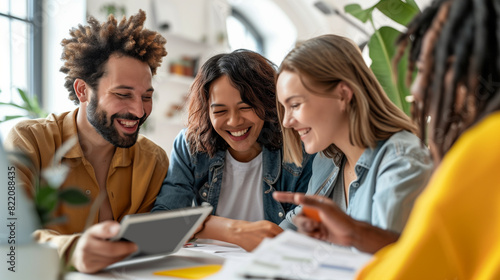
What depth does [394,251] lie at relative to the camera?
701 mm

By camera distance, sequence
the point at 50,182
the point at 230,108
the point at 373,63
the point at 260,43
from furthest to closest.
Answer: the point at 260,43
the point at 373,63
the point at 230,108
the point at 50,182

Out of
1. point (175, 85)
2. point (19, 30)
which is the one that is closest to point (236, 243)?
point (19, 30)

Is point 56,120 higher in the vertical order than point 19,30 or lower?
lower

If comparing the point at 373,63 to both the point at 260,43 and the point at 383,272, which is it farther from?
the point at 260,43

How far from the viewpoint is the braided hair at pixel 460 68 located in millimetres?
695

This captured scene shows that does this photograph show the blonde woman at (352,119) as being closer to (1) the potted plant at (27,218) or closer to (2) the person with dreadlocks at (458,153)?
(2) the person with dreadlocks at (458,153)

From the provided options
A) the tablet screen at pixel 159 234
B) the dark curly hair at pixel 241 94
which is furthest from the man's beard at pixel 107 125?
the tablet screen at pixel 159 234

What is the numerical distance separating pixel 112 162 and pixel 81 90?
0.28m

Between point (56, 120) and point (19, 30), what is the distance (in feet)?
2.21

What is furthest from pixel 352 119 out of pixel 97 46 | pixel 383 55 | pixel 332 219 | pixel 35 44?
pixel 35 44

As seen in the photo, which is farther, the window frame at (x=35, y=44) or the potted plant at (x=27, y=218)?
the window frame at (x=35, y=44)

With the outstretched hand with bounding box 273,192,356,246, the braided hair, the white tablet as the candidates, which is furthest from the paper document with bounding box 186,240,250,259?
the braided hair

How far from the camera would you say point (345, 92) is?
1.23 metres

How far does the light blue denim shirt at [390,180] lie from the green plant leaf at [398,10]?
790mm
